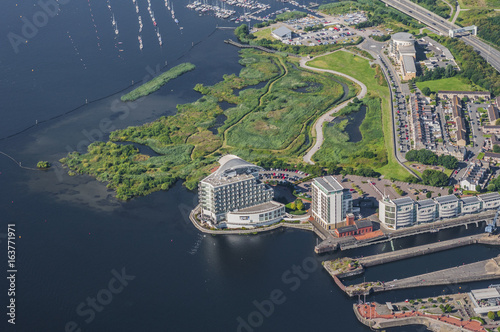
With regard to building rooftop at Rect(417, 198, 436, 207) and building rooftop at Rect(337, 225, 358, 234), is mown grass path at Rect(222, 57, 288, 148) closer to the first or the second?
building rooftop at Rect(337, 225, 358, 234)

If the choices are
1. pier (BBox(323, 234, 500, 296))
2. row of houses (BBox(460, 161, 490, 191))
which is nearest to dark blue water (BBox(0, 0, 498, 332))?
pier (BBox(323, 234, 500, 296))

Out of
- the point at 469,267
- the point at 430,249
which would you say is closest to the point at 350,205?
the point at 430,249

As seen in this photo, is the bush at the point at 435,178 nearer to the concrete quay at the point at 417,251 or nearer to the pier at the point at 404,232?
the pier at the point at 404,232

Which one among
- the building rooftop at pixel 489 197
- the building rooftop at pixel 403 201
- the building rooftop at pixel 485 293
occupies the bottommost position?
the building rooftop at pixel 489 197


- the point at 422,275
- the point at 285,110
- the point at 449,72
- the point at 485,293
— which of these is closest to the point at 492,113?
the point at 449,72

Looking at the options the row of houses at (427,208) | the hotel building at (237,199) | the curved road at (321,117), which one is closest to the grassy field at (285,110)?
the curved road at (321,117)

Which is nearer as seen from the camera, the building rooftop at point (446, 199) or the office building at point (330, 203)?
the office building at point (330, 203)
